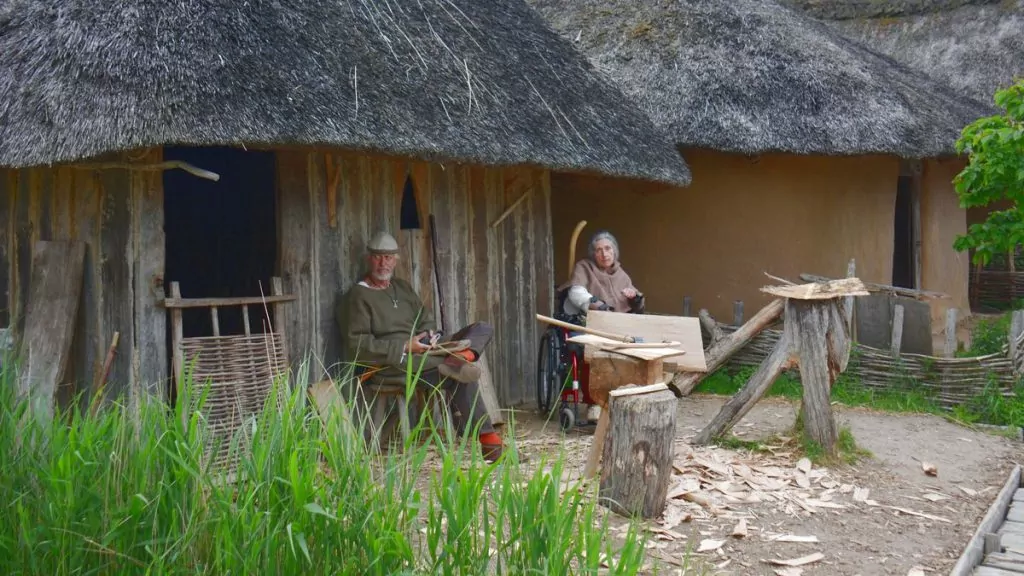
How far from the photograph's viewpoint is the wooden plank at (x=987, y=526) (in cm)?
463

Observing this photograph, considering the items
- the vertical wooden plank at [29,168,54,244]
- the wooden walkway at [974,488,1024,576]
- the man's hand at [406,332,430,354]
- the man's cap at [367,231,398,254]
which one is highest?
the vertical wooden plank at [29,168,54,244]

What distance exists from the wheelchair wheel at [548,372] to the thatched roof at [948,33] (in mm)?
6859

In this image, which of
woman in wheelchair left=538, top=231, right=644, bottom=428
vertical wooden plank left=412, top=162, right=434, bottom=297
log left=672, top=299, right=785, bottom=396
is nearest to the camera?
log left=672, top=299, right=785, bottom=396

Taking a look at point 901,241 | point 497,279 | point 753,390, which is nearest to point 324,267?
point 497,279

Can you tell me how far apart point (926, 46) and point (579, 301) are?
26.2 ft

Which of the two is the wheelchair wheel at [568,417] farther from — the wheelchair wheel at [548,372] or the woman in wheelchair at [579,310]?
the wheelchair wheel at [548,372]

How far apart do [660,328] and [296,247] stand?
207cm

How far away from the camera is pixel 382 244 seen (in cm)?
617

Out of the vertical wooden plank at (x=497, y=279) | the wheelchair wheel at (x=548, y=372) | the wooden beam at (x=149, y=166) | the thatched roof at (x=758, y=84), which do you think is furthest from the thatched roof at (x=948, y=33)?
the wooden beam at (x=149, y=166)

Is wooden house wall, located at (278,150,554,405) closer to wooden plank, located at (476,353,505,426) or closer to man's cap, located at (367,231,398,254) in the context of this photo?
man's cap, located at (367,231,398,254)

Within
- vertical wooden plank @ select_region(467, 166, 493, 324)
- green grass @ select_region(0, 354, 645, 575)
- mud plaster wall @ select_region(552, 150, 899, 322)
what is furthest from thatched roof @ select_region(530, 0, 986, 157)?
green grass @ select_region(0, 354, 645, 575)

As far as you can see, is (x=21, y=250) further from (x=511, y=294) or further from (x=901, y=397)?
(x=901, y=397)

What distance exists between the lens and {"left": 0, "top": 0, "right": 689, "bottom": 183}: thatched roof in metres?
5.00

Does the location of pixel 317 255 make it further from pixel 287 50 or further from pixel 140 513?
pixel 140 513
